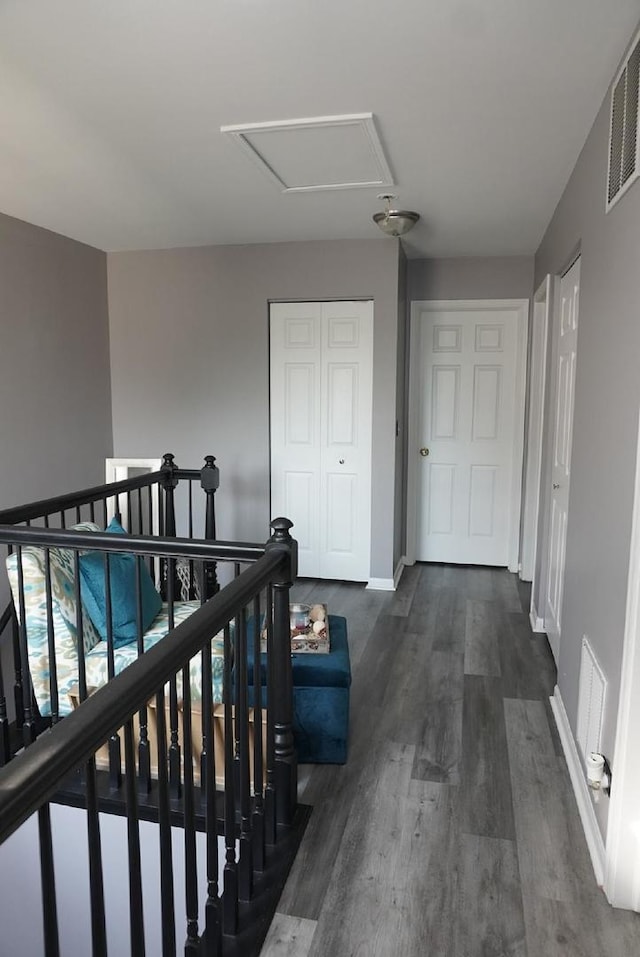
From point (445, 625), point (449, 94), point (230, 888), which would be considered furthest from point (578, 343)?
point (230, 888)

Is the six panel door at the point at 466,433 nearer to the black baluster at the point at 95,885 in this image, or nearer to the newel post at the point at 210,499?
the newel post at the point at 210,499

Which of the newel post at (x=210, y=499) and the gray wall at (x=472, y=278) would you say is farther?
the gray wall at (x=472, y=278)

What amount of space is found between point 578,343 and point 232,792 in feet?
7.11

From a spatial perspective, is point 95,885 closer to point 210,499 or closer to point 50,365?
point 210,499

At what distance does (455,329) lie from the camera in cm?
485

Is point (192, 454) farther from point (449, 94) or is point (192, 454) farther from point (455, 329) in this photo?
point (449, 94)

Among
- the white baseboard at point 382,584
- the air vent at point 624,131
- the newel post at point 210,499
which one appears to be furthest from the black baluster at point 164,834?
the white baseboard at point 382,584

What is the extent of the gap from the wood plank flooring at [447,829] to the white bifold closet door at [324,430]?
129 centimetres

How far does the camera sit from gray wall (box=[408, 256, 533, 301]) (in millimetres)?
4652

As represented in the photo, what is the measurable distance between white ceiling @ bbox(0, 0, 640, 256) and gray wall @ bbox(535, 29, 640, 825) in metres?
0.33

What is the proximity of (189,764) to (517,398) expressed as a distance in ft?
13.5

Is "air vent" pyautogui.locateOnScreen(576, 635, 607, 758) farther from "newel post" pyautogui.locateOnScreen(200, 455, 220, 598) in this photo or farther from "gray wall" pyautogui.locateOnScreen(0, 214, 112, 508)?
"gray wall" pyautogui.locateOnScreen(0, 214, 112, 508)

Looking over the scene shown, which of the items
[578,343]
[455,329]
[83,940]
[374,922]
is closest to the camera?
[374,922]

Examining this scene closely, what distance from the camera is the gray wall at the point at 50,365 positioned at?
3.81 meters
